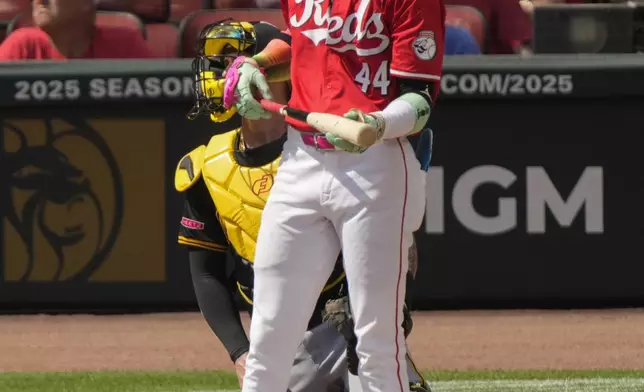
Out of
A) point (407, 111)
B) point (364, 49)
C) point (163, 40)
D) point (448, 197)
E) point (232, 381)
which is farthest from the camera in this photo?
point (163, 40)

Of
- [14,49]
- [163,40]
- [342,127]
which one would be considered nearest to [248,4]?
[163,40]

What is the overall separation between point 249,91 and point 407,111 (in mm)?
460

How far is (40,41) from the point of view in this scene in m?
8.16

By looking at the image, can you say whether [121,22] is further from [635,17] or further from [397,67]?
[397,67]

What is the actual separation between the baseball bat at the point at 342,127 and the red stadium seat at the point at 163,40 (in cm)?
520

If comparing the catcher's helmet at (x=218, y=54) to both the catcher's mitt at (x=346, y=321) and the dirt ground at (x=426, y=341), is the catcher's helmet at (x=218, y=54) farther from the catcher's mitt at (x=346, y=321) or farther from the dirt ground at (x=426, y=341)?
the dirt ground at (x=426, y=341)

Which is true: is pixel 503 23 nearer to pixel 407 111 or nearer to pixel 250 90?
pixel 250 90

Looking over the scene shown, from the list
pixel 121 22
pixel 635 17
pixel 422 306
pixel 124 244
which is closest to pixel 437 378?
pixel 422 306

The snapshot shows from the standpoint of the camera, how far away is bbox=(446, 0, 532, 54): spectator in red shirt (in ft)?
30.3

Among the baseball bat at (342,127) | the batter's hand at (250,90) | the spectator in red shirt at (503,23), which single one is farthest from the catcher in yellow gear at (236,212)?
the spectator in red shirt at (503,23)

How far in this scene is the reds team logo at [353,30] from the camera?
3.80 m

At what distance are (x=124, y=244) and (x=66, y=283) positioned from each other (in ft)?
1.20

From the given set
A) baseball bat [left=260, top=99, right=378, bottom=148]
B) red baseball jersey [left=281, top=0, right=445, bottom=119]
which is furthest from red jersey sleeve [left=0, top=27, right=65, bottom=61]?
baseball bat [left=260, top=99, right=378, bottom=148]

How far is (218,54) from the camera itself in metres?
4.34
